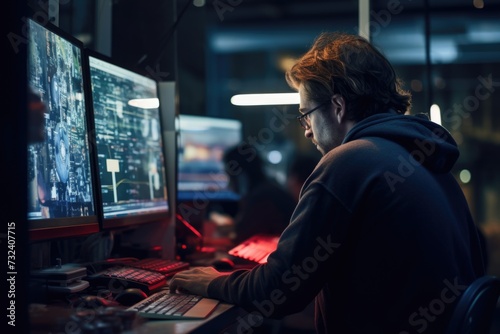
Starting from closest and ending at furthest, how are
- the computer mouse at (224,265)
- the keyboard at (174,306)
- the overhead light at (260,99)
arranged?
the keyboard at (174,306) < the computer mouse at (224,265) < the overhead light at (260,99)

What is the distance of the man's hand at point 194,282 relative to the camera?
1.56 meters

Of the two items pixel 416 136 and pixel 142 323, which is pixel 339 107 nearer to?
pixel 416 136

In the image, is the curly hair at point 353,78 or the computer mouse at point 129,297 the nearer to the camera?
the computer mouse at point 129,297

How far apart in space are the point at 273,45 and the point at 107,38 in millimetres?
7981

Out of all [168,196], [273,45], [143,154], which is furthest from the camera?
[273,45]

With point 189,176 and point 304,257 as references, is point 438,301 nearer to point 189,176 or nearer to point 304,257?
point 304,257

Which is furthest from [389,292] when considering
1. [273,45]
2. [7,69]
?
[273,45]

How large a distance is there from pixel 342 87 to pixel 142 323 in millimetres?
871

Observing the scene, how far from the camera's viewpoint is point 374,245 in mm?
1450

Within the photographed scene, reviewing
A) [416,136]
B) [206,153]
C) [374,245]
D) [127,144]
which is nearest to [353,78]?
[416,136]

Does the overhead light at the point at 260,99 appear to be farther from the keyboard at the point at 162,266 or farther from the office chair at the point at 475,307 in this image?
the office chair at the point at 475,307

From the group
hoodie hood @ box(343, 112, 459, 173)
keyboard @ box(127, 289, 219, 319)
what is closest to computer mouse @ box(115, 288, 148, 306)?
keyboard @ box(127, 289, 219, 319)

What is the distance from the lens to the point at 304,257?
138cm

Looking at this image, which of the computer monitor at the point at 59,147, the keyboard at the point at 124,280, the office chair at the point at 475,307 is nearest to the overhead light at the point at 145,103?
the computer monitor at the point at 59,147
